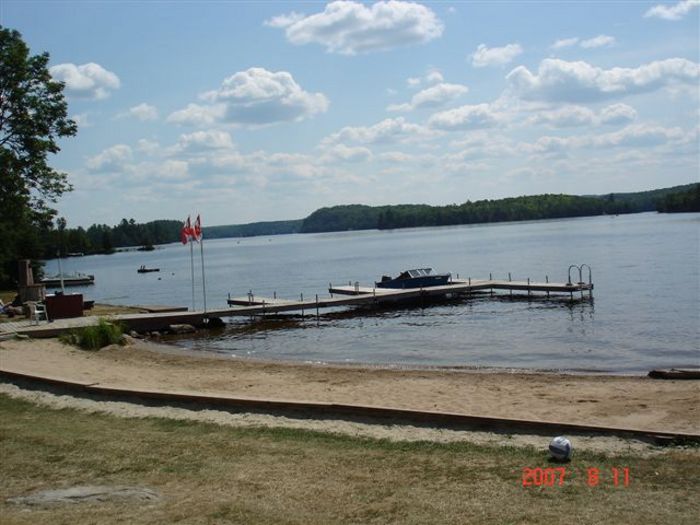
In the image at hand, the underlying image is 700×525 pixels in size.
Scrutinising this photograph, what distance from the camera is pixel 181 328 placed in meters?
30.8

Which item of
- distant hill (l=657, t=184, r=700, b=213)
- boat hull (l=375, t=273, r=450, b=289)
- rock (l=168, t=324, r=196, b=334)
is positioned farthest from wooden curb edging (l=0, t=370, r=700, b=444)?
distant hill (l=657, t=184, r=700, b=213)

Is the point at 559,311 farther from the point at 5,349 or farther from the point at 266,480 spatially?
the point at 266,480

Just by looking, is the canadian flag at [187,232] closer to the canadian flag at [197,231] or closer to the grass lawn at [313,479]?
the canadian flag at [197,231]

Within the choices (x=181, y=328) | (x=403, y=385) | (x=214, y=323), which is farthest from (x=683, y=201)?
(x=403, y=385)

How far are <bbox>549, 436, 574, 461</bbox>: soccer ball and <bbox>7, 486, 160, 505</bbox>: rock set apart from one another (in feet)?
14.6

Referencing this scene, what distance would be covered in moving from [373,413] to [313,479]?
3.06m

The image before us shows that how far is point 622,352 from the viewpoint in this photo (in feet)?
71.6

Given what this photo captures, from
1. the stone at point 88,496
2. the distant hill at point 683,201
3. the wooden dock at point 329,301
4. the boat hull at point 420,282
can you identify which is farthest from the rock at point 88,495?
the distant hill at point 683,201

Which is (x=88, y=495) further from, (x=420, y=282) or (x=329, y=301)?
(x=420, y=282)

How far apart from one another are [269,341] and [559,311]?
47.8 feet

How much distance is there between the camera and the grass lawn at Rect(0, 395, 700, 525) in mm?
6301

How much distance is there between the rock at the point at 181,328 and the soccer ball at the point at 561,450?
961 inches

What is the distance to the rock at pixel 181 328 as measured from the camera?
30391 millimetres

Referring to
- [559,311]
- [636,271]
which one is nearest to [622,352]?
[559,311]
